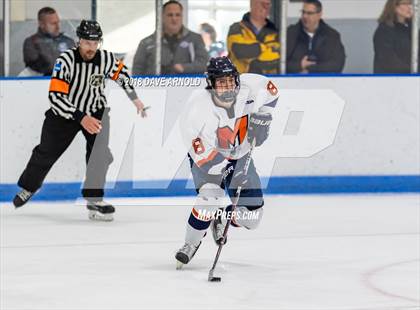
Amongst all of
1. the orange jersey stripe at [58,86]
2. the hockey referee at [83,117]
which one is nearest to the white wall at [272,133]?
the hockey referee at [83,117]

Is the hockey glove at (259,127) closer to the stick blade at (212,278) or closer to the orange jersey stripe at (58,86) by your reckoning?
the stick blade at (212,278)

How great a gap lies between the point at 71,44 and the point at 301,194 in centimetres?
182

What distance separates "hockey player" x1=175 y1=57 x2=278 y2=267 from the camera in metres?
5.14

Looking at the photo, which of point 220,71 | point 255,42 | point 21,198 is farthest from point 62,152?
point 220,71

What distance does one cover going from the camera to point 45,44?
7.72m

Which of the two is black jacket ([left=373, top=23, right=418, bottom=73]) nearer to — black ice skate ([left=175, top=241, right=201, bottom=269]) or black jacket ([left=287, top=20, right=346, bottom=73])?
black jacket ([left=287, top=20, right=346, bottom=73])

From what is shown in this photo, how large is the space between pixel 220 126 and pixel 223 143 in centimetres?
10

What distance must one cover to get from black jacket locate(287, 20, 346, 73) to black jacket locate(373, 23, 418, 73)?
28 cm

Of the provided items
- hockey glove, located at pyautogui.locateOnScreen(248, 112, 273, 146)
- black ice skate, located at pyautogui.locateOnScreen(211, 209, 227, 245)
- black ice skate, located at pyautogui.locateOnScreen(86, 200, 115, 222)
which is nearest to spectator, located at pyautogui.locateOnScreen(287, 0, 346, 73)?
black ice skate, located at pyautogui.locateOnScreen(86, 200, 115, 222)

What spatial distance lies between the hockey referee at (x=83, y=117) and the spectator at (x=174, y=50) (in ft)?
2.81

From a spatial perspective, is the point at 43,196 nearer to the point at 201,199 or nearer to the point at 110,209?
the point at 110,209

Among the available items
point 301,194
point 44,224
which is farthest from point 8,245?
point 301,194

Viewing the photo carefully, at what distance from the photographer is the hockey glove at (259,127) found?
5.24m

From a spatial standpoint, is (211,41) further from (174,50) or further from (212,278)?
(212,278)
